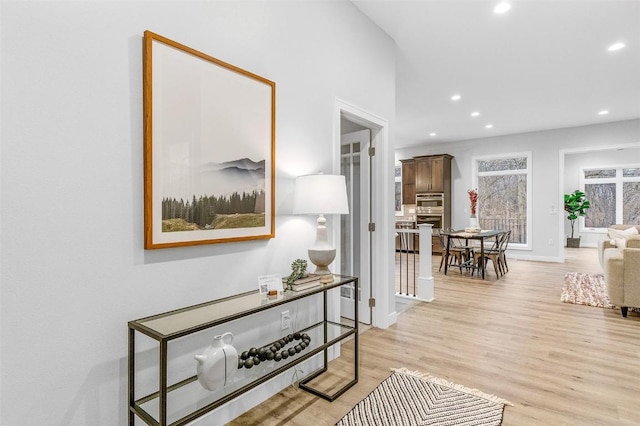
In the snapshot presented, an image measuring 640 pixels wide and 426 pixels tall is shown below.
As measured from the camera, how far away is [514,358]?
2799mm

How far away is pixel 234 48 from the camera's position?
6.60 ft

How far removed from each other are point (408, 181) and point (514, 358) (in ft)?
23.6

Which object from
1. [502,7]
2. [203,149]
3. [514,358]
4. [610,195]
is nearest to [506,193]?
[610,195]

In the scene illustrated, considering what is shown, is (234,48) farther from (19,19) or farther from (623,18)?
(623,18)

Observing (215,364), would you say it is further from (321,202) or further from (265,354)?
(321,202)

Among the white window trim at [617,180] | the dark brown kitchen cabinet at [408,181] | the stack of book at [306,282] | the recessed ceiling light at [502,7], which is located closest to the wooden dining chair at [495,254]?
the dark brown kitchen cabinet at [408,181]

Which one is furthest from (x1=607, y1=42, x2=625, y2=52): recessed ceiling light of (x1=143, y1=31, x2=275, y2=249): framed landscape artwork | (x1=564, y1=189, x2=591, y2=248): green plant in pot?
(x1=564, y1=189, x2=591, y2=248): green plant in pot

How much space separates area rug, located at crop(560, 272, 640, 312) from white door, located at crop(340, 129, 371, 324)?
2.86 m

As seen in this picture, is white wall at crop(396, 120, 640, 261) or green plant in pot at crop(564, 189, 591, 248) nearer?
white wall at crop(396, 120, 640, 261)

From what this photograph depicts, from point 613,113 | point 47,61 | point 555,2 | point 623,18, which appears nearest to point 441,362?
point 47,61

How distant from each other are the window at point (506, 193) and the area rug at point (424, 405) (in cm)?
706

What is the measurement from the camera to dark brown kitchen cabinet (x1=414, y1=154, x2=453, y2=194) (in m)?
8.84

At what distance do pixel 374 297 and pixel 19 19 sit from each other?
10.7 feet

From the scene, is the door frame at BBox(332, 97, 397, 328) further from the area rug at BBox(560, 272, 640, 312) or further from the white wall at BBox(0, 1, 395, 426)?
the area rug at BBox(560, 272, 640, 312)
